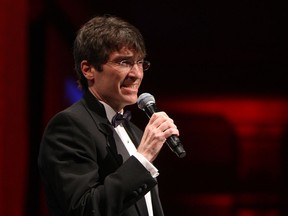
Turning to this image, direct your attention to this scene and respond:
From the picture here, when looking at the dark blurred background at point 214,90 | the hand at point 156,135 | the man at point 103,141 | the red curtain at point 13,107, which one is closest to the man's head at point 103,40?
the man at point 103,141

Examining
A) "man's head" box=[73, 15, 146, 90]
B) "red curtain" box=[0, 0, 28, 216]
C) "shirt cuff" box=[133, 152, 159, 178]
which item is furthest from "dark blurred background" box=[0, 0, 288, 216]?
"shirt cuff" box=[133, 152, 159, 178]

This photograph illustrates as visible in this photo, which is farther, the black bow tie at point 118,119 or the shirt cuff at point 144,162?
the black bow tie at point 118,119

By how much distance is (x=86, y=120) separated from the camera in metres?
1.47

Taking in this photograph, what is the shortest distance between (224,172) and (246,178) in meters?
0.11

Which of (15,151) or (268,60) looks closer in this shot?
(15,151)

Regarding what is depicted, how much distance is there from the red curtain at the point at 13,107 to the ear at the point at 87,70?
763mm

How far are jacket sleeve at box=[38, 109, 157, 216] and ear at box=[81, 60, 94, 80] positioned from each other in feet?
0.49

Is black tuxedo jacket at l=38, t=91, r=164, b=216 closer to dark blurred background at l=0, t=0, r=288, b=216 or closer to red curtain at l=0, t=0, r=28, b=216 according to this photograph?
red curtain at l=0, t=0, r=28, b=216

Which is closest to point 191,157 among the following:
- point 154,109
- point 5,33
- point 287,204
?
point 287,204

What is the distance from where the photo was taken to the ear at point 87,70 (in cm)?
157

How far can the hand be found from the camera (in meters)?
1.38

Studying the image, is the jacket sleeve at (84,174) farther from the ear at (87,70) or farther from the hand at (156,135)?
the ear at (87,70)

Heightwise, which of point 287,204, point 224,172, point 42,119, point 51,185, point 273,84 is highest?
point 51,185

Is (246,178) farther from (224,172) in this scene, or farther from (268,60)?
(268,60)
